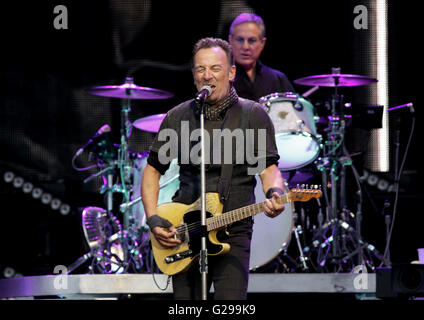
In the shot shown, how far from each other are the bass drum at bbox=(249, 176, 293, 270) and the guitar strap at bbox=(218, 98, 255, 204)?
241 cm

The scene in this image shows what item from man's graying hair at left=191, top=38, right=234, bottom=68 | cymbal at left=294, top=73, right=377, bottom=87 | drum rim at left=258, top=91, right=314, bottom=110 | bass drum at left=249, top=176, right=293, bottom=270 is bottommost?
bass drum at left=249, top=176, right=293, bottom=270

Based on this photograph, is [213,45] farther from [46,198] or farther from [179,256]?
[46,198]

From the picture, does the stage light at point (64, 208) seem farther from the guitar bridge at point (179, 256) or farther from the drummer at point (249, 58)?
the guitar bridge at point (179, 256)

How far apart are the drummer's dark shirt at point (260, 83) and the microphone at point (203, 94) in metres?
3.11

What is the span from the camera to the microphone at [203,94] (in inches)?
139

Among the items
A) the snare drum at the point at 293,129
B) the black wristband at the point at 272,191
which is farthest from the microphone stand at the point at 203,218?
the snare drum at the point at 293,129

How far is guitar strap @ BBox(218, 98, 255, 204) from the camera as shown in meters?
3.70

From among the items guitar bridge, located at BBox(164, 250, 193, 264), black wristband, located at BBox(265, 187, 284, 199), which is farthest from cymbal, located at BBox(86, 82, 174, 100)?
black wristband, located at BBox(265, 187, 284, 199)

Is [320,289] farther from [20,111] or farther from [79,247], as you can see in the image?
[20,111]

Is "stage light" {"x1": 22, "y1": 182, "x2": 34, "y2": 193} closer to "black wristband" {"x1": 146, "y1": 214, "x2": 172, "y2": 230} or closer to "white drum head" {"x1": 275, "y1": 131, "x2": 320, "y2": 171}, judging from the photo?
"white drum head" {"x1": 275, "y1": 131, "x2": 320, "y2": 171}

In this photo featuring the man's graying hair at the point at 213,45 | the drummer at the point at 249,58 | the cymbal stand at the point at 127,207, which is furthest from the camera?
the drummer at the point at 249,58

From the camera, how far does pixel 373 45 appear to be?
7762 millimetres
